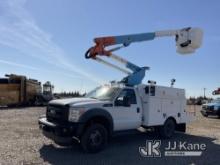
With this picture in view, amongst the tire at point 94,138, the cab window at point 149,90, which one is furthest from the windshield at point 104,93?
the cab window at point 149,90

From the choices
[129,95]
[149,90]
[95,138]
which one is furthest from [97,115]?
[149,90]

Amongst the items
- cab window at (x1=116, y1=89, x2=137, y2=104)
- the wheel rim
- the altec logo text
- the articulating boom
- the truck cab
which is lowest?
the altec logo text

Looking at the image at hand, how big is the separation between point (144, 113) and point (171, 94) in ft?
6.37

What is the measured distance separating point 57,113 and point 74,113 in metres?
0.68

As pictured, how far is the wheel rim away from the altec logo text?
4.58ft

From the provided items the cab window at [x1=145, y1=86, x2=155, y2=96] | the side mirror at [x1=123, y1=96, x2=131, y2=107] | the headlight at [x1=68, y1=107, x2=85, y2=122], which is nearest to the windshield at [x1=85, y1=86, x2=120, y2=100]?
the side mirror at [x1=123, y1=96, x2=131, y2=107]

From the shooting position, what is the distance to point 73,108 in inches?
361

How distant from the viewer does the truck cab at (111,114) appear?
9.15 m

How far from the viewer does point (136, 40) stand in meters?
12.7

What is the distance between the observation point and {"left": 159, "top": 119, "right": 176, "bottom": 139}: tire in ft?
40.9

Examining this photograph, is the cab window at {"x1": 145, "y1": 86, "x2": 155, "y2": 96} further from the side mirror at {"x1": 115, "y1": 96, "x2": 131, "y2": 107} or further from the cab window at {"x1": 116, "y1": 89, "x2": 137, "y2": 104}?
the side mirror at {"x1": 115, "y1": 96, "x2": 131, "y2": 107}

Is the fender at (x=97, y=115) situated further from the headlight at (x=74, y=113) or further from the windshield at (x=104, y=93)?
the windshield at (x=104, y=93)

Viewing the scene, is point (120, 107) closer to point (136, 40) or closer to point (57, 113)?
point (57, 113)

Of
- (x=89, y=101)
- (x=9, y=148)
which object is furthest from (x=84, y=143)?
(x=9, y=148)
